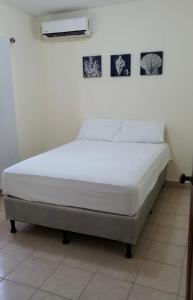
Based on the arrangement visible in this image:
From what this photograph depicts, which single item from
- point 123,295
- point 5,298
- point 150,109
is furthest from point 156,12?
point 5,298

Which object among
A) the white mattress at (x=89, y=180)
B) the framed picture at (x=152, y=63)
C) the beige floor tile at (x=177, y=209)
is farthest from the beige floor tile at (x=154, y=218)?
the framed picture at (x=152, y=63)

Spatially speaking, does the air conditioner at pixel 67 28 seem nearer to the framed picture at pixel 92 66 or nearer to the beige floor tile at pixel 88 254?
the framed picture at pixel 92 66

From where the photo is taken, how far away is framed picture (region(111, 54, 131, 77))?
11.8ft

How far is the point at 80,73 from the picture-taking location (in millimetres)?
3889

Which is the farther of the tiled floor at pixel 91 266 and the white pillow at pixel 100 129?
the white pillow at pixel 100 129

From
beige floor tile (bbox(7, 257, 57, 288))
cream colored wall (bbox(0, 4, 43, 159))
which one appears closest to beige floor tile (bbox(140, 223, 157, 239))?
beige floor tile (bbox(7, 257, 57, 288))

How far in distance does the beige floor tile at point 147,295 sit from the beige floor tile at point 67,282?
1.12 feet

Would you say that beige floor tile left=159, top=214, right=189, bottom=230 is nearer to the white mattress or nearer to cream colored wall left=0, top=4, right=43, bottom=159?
the white mattress

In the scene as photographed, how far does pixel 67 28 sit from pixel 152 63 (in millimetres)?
1294

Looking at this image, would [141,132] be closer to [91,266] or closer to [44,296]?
[91,266]

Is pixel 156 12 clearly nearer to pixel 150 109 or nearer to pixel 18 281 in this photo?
pixel 150 109

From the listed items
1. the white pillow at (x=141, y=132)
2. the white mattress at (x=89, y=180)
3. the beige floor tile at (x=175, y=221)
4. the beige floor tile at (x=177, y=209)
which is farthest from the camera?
the white pillow at (x=141, y=132)

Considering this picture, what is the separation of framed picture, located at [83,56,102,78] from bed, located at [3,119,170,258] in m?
1.49

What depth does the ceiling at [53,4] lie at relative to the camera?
334 cm
